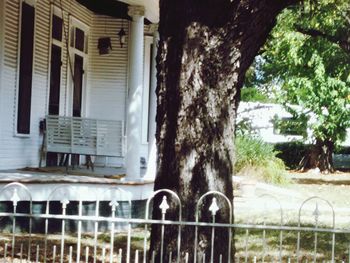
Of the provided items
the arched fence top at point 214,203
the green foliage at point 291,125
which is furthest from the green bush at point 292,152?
the arched fence top at point 214,203

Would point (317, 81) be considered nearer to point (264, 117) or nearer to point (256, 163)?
point (264, 117)

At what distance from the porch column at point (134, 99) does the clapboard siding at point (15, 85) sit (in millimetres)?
1935

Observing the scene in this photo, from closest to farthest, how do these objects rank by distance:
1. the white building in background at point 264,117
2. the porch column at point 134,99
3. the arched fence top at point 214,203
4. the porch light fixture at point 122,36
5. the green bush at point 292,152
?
the arched fence top at point 214,203, the porch column at point 134,99, the porch light fixture at point 122,36, the white building in background at point 264,117, the green bush at point 292,152

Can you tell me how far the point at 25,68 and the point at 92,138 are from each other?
1.77 m

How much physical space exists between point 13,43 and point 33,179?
279cm

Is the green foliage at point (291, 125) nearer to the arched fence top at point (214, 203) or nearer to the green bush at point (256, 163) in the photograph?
the green bush at point (256, 163)

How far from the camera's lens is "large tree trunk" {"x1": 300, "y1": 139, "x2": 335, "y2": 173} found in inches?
1190

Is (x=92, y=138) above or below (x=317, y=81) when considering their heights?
below

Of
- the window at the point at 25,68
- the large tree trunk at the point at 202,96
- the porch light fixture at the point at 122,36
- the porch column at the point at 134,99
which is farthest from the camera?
the porch light fixture at the point at 122,36

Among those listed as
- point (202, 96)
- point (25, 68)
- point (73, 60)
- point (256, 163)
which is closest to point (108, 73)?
point (73, 60)

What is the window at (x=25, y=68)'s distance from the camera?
11.0m

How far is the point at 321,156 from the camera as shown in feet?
100

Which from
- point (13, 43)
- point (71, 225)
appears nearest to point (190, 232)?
point (71, 225)

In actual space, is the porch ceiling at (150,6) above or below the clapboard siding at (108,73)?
above
